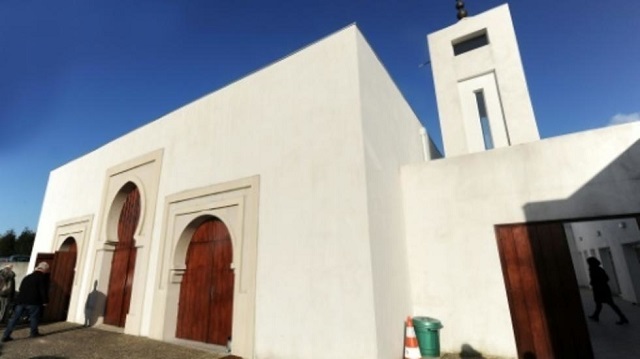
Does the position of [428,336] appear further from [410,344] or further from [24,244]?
[24,244]

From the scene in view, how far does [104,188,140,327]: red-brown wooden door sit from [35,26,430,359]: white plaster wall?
185 cm

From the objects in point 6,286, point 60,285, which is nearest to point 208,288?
point 6,286

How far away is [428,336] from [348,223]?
102 inches

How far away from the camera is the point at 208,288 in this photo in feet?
24.1

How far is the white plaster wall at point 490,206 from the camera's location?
5844mm

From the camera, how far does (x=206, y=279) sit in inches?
294

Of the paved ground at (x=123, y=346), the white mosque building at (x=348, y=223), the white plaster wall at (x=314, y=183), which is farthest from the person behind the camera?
the paved ground at (x=123, y=346)

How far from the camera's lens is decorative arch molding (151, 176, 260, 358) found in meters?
6.18

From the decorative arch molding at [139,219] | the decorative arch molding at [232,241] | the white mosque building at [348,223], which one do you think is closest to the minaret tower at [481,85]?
the white mosque building at [348,223]

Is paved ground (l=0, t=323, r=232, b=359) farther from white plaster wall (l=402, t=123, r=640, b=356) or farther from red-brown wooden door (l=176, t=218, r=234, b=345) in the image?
white plaster wall (l=402, t=123, r=640, b=356)

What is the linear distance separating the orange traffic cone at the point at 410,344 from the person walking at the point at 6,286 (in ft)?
36.9

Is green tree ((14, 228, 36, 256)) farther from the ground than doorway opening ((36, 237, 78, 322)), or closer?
farther from the ground

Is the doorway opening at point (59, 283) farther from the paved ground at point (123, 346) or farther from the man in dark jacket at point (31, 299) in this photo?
the man in dark jacket at point (31, 299)

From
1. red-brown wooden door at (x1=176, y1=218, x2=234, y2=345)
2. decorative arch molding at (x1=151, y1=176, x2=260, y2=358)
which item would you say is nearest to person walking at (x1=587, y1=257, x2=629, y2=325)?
decorative arch molding at (x1=151, y1=176, x2=260, y2=358)
